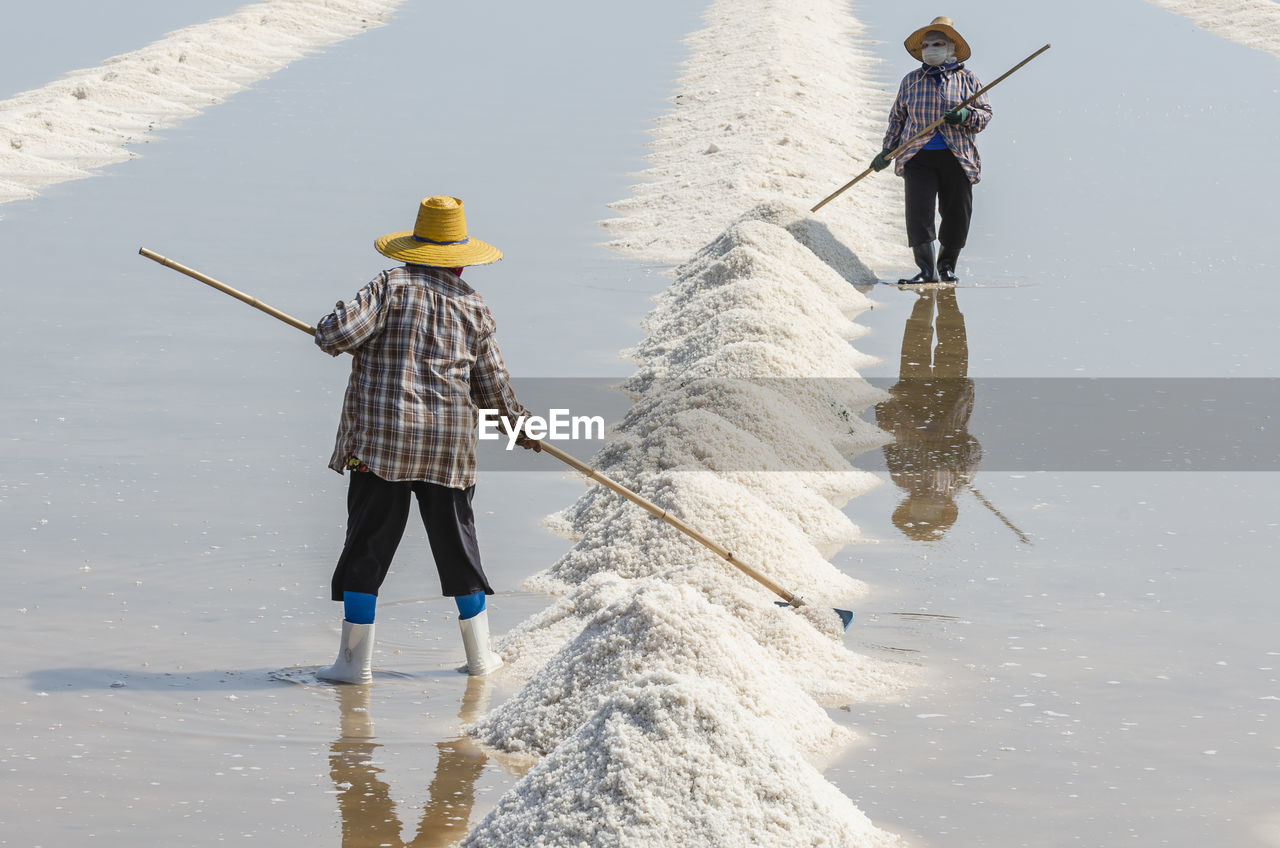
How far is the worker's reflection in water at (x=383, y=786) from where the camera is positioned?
12.1 feet

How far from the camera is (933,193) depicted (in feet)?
31.9

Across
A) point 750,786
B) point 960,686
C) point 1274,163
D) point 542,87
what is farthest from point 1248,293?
point 542,87

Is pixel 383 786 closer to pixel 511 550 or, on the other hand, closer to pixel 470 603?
pixel 470 603

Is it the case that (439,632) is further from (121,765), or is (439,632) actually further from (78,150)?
(78,150)

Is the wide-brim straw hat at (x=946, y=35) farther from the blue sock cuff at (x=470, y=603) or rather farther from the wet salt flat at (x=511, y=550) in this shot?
the blue sock cuff at (x=470, y=603)

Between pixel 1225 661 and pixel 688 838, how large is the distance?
2.11 meters

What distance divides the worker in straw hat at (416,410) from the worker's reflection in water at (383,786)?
10.4 inches

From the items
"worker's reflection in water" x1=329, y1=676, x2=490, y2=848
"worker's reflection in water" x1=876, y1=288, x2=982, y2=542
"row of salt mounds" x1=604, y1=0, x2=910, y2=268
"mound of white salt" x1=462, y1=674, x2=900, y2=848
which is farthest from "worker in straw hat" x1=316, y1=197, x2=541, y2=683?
"row of salt mounds" x1=604, y1=0, x2=910, y2=268

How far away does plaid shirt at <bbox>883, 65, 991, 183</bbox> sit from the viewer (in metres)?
9.56

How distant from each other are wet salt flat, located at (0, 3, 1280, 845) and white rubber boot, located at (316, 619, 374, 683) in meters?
0.07

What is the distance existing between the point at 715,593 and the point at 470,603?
2.24 ft
